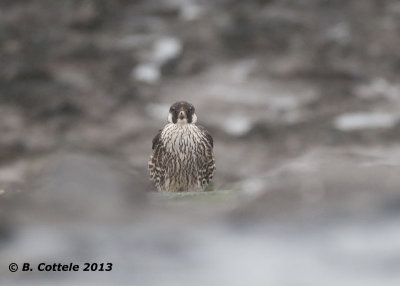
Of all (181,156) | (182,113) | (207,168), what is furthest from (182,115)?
(207,168)

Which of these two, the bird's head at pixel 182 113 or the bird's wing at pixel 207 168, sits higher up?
the bird's head at pixel 182 113

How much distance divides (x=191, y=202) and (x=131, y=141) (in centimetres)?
498

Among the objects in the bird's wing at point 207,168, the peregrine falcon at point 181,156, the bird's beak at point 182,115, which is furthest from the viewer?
the bird's wing at point 207,168

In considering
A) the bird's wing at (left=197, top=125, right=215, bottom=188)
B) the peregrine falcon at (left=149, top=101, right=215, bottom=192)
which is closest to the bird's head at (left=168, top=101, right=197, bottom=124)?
the peregrine falcon at (left=149, top=101, right=215, bottom=192)

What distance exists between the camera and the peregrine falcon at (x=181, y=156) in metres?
6.22

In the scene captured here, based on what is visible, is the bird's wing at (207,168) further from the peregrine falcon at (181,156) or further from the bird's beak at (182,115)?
the bird's beak at (182,115)

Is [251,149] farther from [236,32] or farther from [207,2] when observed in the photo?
[207,2]

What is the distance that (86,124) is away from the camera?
35.2 feet

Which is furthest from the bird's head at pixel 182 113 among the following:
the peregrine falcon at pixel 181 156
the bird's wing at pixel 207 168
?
the bird's wing at pixel 207 168

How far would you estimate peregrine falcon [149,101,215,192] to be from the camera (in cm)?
622

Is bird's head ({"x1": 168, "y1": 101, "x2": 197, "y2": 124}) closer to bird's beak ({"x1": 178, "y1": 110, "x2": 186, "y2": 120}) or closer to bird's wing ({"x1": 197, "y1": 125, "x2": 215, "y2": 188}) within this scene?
bird's beak ({"x1": 178, "y1": 110, "x2": 186, "y2": 120})

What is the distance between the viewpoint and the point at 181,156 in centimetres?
633

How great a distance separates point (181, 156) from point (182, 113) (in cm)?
40

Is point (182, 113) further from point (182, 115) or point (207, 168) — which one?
point (207, 168)
